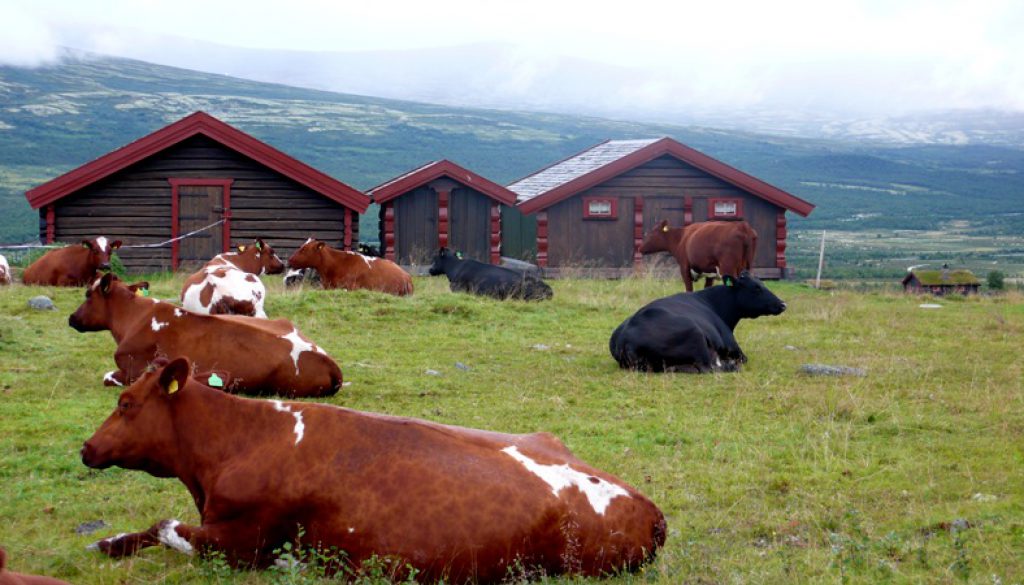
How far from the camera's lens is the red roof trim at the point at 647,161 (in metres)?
34.6

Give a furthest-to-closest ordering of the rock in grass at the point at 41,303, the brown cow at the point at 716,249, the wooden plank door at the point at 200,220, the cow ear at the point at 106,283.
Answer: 1. the wooden plank door at the point at 200,220
2. the brown cow at the point at 716,249
3. the rock in grass at the point at 41,303
4. the cow ear at the point at 106,283

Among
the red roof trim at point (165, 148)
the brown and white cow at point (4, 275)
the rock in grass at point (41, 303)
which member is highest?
the red roof trim at point (165, 148)

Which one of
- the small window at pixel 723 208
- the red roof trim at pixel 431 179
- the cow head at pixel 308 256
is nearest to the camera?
the cow head at pixel 308 256

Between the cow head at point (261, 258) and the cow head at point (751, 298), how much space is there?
9.78 metres

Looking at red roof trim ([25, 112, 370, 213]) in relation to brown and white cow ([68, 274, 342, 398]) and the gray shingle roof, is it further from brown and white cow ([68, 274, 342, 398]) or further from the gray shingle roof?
brown and white cow ([68, 274, 342, 398])


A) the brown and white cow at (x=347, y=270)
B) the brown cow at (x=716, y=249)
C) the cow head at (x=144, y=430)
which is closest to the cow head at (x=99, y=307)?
the cow head at (x=144, y=430)

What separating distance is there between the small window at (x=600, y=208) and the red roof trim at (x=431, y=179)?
7.85ft

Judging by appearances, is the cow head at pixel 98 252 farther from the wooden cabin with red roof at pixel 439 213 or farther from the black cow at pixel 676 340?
the black cow at pixel 676 340

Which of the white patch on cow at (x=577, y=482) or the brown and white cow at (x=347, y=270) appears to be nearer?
the white patch on cow at (x=577, y=482)

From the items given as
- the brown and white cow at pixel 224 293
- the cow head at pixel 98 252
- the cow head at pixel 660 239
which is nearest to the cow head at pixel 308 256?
the cow head at pixel 98 252

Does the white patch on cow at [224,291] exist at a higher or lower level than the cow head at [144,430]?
lower

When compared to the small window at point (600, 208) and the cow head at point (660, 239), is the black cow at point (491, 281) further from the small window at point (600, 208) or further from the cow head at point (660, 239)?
the small window at point (600, 208)

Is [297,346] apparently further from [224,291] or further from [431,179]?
[431,179]

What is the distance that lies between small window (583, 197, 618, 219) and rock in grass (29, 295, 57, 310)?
19.6 meters
